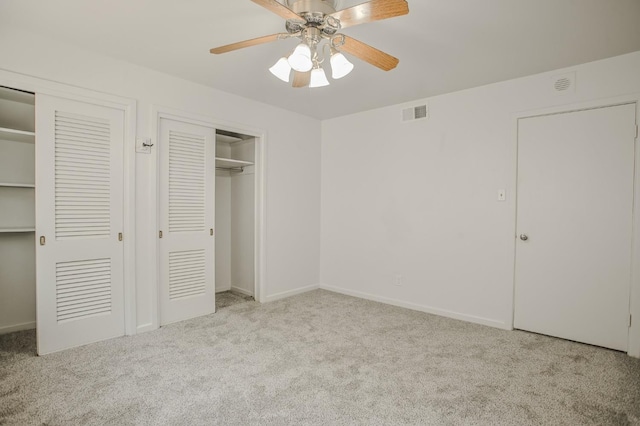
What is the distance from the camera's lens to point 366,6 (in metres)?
1.58

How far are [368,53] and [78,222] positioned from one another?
2645 millimetres

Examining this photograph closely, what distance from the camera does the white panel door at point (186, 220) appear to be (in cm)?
326

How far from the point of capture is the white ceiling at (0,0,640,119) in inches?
81.0

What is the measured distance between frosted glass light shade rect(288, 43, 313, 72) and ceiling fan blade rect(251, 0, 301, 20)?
0.14 m

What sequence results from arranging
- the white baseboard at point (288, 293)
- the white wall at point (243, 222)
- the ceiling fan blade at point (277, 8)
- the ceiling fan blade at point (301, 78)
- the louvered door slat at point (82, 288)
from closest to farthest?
the ceiling fan blade at point (277, 8)
the ceiling fan blade at point (301, 78)
the louvered door slat at point (82, 288)
the white baseboard at point (288, 293)
the white wall at point (243, 222)

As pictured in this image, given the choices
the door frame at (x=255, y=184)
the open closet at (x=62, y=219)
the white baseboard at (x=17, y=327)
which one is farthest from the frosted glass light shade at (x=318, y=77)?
the white baseboard at (x=17, y=327)

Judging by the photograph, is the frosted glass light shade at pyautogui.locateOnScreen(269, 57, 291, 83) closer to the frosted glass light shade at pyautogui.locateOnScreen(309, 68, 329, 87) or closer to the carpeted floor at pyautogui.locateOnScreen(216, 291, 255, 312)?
the frosted glass light shade at pyautogui.locateOnScreen(309, 68, 329, 87)

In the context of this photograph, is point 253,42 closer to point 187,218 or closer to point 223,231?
point 187,218

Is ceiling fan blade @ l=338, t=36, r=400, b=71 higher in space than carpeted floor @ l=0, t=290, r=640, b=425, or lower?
higher

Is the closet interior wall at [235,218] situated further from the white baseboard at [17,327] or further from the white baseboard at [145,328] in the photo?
the white baseboard at [17,327]

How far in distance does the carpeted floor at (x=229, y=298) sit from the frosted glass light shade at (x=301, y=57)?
2966mm

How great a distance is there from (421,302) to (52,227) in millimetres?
3644

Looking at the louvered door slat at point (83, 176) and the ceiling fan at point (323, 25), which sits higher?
the ceiling fan at point (323, 25)

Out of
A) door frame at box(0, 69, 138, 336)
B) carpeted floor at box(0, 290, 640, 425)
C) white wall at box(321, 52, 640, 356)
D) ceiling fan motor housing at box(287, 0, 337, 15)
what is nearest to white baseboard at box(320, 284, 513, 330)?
white wall at box(321, 52, 640, 356)
